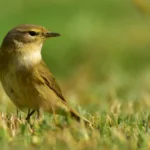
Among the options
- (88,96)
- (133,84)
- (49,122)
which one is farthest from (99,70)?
(49,122)

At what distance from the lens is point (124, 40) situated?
15672 millimetres

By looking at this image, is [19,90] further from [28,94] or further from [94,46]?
[94,46]

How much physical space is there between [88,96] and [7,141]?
429cm

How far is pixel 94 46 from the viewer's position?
15.0m

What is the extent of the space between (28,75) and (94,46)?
732 centimetres

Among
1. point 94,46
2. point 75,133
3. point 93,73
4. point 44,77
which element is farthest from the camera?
point 94,46

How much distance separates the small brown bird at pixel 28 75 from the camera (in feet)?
25.1

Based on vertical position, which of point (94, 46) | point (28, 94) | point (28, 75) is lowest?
point (94, 46)

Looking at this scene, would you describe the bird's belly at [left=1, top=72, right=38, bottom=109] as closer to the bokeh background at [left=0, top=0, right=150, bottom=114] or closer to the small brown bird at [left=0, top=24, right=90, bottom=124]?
the small brown bird at [left=0, top=24, right=90, bottom=124]

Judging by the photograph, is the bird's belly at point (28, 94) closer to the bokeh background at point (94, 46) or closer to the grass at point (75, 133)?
the grass at point (75, 133)

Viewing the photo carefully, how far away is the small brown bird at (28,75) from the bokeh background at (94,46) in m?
0.70

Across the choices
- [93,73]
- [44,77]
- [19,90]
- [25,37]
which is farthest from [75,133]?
[93,73]

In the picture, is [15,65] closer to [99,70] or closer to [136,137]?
[136,137]

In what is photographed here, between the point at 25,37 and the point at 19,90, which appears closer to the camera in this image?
the point at 19,90
